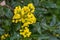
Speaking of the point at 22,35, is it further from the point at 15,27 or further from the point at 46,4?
the point at 46,4

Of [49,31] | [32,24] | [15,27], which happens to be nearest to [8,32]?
[15,27]

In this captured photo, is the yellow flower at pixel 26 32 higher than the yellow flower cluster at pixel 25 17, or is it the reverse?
the yellow flower cluster at pixel 25 17

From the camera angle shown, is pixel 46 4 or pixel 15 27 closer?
pixel 15 27

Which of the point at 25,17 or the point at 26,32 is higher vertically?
the point at 25,17

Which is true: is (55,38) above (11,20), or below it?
below

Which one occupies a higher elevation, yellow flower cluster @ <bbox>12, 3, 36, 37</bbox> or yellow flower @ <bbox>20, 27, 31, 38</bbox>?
yellow flower cluster @ <bbox>12, 3, 36, 37</bbox>

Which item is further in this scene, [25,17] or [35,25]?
[35,25]

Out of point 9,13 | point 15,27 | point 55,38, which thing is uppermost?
point 9,13
